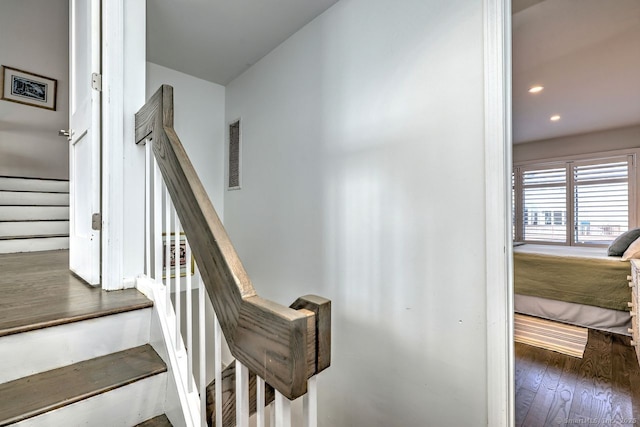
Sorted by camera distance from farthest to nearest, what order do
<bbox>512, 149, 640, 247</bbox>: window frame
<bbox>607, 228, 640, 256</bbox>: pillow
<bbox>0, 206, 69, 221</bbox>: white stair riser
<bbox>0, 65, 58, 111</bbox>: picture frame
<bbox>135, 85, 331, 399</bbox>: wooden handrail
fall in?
1. <bbox>512, 149, 640, 247</bbox>: window frame
2. <bbox>0, 65, 58, 111</bbox>: picture frame
3. <bbox>607, 228, 640, 256</bbox>: pillow
4. <bbox>0, 206, 69, 221</bbox>: white stair riser
5. <bbox>135, 85, 331, 399</bbox>: wooden handrail

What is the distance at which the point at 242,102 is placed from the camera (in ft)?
8.35

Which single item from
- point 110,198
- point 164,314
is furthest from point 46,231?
point 164,314

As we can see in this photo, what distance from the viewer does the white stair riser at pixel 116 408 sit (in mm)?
776

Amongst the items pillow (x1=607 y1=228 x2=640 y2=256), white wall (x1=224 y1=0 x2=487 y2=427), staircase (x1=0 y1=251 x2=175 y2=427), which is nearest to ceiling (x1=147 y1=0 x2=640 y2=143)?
white wall (x1=224 y1=0 x2=487 y2=427)

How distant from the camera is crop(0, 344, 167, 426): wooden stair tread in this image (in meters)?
0.76

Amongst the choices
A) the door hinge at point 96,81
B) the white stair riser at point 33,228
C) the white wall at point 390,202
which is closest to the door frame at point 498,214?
the white wall at point 390,202

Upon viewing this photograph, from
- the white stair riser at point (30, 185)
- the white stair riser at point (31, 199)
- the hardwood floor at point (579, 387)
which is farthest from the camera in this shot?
the white stair riser at point (30, 185)

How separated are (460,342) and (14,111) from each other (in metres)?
4.96

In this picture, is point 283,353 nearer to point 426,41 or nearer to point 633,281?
point 426,41

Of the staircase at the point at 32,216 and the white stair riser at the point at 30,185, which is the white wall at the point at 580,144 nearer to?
the staircase at the point at 32,216

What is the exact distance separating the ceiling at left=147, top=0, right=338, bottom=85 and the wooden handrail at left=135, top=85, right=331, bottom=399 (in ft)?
4.48

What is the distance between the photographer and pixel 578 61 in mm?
2471

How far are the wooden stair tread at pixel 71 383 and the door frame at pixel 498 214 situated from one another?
3.99 feet

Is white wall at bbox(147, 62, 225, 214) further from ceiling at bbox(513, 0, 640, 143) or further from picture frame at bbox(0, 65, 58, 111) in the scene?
ceiling at bbox(513, 0, 640, 143)
